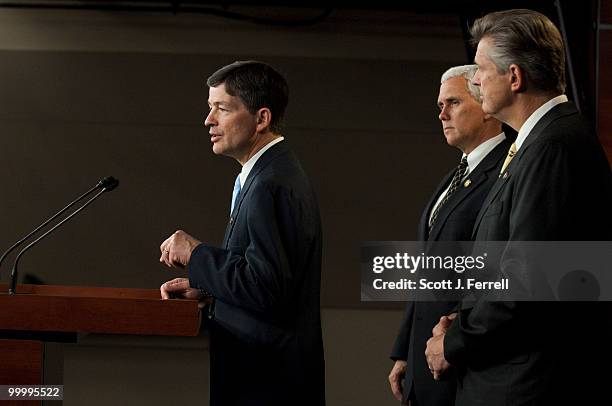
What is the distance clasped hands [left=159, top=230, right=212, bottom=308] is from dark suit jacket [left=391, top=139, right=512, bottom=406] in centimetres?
58

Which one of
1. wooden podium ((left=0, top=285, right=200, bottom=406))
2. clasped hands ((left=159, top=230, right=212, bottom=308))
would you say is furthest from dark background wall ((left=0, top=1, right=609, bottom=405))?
wooden podium ((left=0, top=285, right=200, bottom=406))

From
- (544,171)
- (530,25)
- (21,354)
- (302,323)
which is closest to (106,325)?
(21,354)

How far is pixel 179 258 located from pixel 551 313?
925 millimetres

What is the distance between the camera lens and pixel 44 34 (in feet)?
19.5

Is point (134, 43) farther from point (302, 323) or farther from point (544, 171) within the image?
point (544, 171)

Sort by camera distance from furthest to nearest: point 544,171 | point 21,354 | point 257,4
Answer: point 257,4, point 21,354, point 544,171

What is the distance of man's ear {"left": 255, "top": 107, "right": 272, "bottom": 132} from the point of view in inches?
95.3

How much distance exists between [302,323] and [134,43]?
4075mm

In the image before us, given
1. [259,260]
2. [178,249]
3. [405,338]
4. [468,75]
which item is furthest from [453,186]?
[178,249]

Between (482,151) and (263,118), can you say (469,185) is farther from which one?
(263,118)

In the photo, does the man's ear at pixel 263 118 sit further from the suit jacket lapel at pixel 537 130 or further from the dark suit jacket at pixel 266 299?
the suit jacket lapel at pixel 537 130

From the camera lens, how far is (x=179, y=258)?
2.25 m

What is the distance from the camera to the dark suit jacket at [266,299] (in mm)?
2166

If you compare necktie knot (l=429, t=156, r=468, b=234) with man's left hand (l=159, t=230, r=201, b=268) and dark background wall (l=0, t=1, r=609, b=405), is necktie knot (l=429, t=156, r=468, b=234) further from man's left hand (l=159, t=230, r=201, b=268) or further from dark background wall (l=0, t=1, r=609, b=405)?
dark background wall (l=0, t=1, r=609, b=405)
